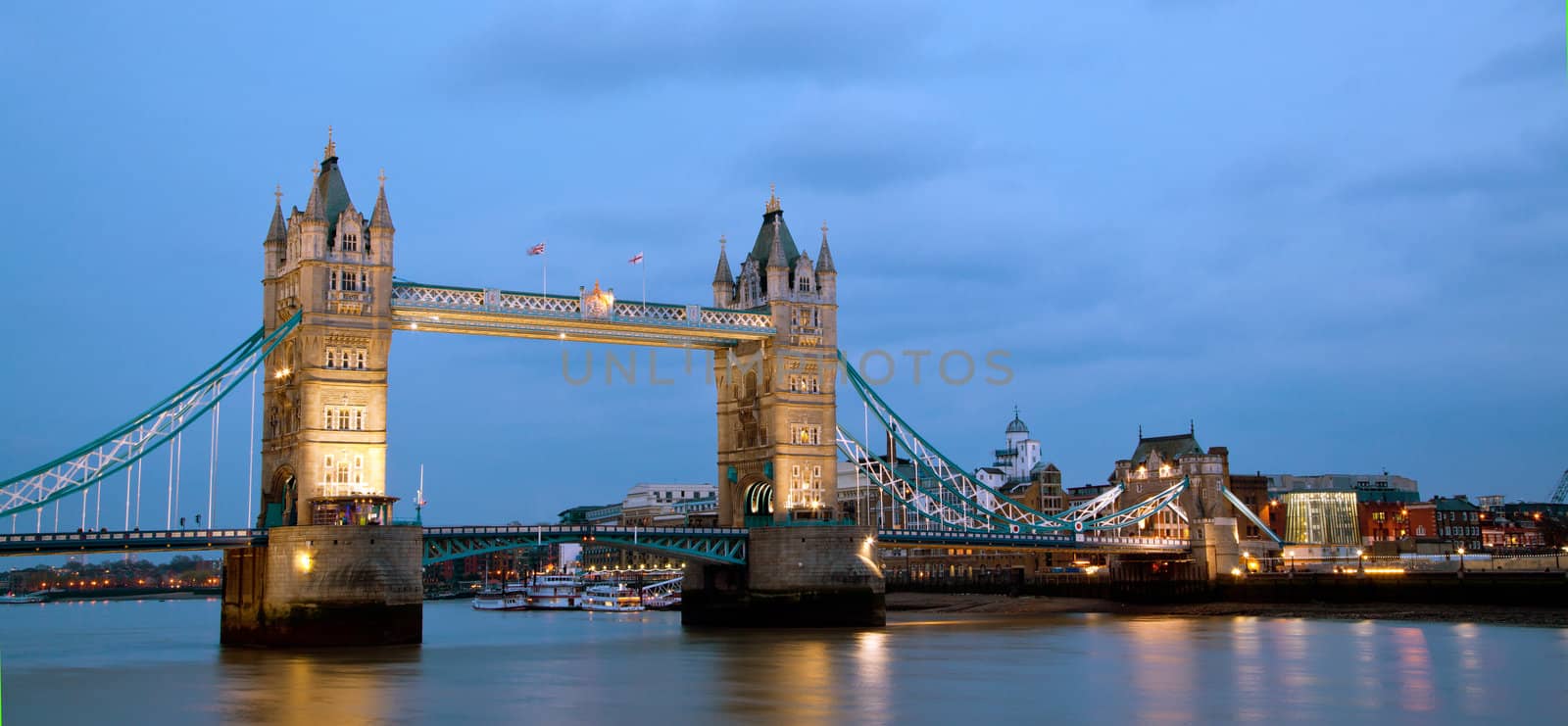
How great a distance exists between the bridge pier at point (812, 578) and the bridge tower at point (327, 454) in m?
16.6

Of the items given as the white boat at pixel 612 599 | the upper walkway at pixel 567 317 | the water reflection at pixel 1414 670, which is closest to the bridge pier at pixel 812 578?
the upper walkway at pixel 567 317

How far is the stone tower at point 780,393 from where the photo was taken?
70.2 m

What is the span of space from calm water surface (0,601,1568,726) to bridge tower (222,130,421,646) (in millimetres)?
2253

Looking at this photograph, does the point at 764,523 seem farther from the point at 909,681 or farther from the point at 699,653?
the point at 909,681

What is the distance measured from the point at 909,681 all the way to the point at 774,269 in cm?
3267

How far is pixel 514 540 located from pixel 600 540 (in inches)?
141

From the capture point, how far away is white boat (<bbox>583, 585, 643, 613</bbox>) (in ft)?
364

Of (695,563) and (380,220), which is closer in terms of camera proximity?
(380,220)

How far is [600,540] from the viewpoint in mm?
63781

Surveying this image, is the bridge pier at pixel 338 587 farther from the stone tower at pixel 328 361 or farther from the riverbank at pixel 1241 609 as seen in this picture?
the riverbank at pixel 1241 609

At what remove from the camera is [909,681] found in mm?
41531

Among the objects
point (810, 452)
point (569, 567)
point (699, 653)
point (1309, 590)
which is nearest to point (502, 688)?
point (699, 653)

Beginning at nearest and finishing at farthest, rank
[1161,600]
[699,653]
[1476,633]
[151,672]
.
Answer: [151,672] < [699,653] < [1476,633] < [1161,600]

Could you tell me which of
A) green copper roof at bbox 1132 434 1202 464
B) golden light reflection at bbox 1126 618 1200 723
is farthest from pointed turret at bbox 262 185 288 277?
green copper roof at bbox 1132 434 1202 464
